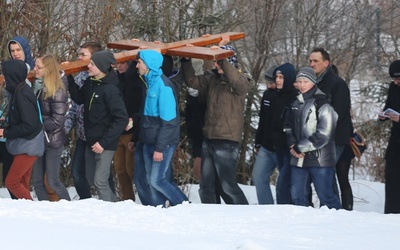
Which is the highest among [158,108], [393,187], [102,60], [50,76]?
[102,60]

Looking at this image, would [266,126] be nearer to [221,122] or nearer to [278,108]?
[278,108]

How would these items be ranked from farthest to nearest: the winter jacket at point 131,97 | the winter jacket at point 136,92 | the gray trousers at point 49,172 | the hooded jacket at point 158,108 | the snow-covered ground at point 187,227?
the winter jacket at point 131,97 → the winter jacket at point 136,92 → the gray trousers at point 49,172 → the hooded jacket at point 158,108 → the snow-covered ground at point 187,227

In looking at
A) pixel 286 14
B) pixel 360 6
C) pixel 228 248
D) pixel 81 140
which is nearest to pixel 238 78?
pixel 81 140

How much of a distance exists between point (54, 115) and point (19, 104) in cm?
49

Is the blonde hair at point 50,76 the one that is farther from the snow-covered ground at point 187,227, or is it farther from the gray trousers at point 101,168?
the snow-covered ground at point 187,227

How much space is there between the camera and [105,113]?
863 centimetres

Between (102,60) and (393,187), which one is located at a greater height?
(102,60)

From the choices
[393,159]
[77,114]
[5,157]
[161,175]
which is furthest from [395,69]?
[5,157]

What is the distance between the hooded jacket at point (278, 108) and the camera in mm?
9109

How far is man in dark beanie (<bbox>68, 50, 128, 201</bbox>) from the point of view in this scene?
8586 millimetres

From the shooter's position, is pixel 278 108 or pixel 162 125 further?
pixel 278 108

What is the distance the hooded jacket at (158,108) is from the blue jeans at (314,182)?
1166mm

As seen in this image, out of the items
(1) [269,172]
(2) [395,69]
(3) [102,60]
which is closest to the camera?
(3) [102,60]

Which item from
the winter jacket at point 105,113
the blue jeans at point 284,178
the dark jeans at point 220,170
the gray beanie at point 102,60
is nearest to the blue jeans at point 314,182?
the blue jeans at point 284,178
